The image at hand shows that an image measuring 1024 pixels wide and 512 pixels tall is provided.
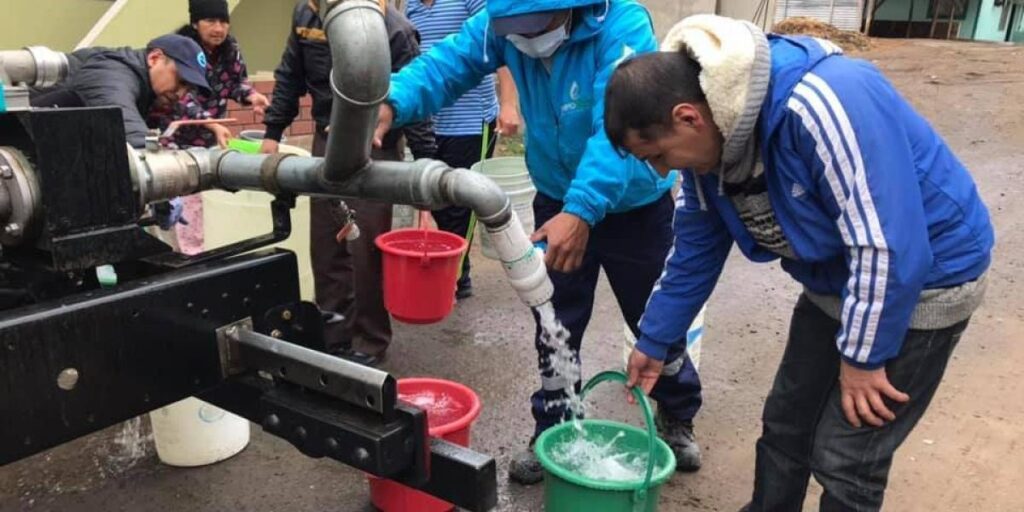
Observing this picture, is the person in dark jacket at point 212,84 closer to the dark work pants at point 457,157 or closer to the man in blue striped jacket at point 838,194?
the dark work pants at point 457,157

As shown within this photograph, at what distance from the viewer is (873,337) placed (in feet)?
6.01

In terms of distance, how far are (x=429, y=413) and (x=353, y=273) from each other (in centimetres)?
161

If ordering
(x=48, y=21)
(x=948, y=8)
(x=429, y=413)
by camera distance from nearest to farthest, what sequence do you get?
(x=429, y=413)
(x=48, y=21)
(x=948, y=8)

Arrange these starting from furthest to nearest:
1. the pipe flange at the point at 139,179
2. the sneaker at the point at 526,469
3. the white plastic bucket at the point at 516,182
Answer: the white plastic bucket at the point at 516,182, the sneaker at the point at 526,469, the pipe flange at the point at 139,179

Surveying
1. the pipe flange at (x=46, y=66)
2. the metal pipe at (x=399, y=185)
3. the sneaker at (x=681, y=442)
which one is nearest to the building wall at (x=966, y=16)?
the sneaker at (x=681, y=442)

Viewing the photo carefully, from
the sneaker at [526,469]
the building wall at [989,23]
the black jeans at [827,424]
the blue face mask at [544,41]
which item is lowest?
the sneaker at [526,469]

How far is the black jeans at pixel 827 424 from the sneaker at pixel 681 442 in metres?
0.57

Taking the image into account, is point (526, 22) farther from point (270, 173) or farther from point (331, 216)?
point (331, 216)

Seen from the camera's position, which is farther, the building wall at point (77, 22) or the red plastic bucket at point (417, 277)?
the building wall at point (77, 22)

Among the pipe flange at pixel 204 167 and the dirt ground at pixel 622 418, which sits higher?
the pipe flange at pixel 204 167

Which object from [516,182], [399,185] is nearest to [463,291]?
[516,182]

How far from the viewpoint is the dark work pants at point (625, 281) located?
2.92 m

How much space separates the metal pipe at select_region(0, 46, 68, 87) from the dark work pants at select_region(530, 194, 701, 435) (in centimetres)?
167

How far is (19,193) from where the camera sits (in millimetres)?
1367
